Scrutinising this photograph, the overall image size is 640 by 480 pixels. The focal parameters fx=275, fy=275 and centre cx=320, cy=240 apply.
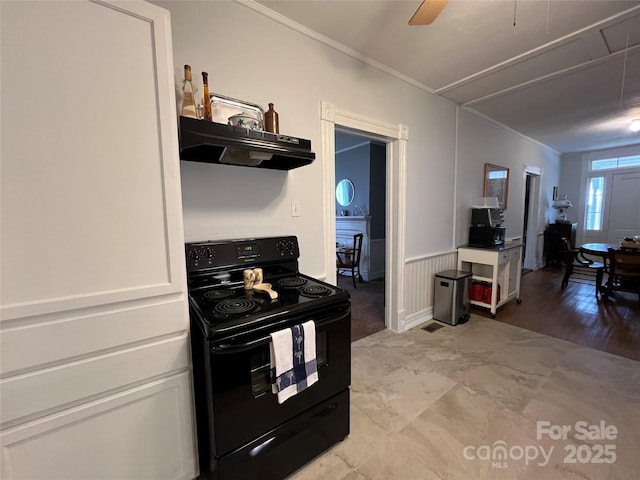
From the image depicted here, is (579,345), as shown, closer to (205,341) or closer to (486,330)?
(486,330)

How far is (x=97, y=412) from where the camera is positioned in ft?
3.32

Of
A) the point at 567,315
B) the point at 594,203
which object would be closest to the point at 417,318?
the point at 567,315

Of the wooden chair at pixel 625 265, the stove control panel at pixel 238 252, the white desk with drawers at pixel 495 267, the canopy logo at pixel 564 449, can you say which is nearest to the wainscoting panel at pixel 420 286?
the white desk with drawers at pixel 495 267

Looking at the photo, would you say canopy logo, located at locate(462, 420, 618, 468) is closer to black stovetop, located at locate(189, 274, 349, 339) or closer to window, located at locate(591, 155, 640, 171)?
black stovetop, located at locate(189, 274, 349, 339)

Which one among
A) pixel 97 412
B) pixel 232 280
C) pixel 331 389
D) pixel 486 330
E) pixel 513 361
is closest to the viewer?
pixel 97 412

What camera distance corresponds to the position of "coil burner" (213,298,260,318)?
117cm

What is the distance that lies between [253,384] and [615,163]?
8644mm

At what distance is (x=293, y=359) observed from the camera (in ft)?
4.03

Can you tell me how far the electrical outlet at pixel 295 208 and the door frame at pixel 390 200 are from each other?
0.25 m

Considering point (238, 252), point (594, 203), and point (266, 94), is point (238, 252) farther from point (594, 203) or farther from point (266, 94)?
point (594, 203)

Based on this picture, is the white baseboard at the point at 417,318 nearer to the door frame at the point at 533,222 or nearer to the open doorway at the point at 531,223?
the open doorway at the point at 531,223

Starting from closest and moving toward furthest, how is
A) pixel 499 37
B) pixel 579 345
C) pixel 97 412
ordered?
1. pixel 97 412
2. pixel 499 37
3. pixel 579 345

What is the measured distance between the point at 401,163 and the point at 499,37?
3.81 feet

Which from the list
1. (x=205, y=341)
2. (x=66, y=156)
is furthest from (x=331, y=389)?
(x=66, y=156)
